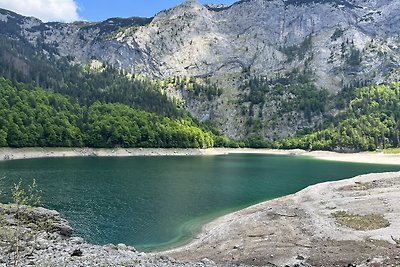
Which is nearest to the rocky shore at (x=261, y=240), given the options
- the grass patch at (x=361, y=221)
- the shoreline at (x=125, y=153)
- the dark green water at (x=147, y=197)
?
the grass patch at (x=361, y=221)

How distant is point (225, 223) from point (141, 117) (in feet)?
461

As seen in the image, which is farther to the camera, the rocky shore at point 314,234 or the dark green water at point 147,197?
the dark green water at point 147,197

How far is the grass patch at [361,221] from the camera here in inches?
1364

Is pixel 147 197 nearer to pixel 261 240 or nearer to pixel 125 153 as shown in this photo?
pixel 261 240

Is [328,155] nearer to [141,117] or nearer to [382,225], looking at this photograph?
[141,117]

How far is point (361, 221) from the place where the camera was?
36.9m

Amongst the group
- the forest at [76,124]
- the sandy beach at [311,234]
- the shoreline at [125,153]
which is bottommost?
the shoreline at [125,153]

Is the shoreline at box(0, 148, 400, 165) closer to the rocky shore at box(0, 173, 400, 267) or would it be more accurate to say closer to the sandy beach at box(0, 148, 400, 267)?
the sandy beach at box(0, 148, 400, 267)

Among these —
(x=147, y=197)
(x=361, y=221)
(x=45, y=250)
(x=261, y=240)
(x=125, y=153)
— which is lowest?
(x=125, y=153)

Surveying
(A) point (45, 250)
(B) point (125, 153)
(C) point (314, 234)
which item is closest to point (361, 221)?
(C) point (314, 234)

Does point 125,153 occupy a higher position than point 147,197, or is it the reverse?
point 147,197

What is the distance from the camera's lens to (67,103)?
169m

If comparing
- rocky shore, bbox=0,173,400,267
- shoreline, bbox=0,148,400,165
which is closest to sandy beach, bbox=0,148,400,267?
rocky shore, bbox=0,173,400,267

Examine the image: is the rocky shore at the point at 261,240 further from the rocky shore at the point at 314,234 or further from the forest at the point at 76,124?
the forest at the point at 76,124
